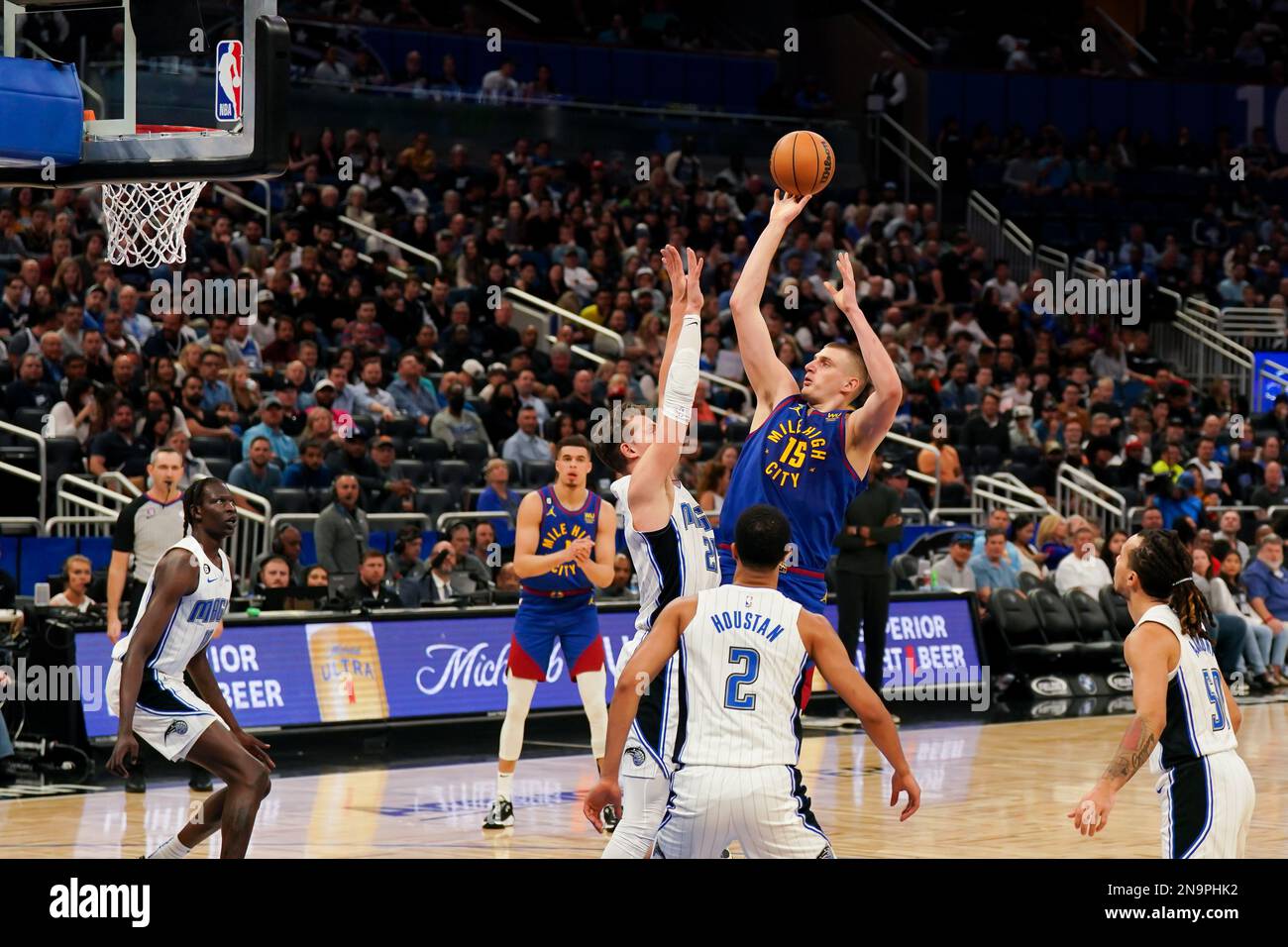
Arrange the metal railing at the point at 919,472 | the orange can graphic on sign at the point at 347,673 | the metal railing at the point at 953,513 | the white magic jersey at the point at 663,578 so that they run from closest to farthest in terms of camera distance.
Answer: the white magic jersey at the point at 663,578
the orange can graphic on sign at the point at 347,673
the metal railing at the point at 953,513
the metal railing at the point at 919,472

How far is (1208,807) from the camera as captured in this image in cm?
570

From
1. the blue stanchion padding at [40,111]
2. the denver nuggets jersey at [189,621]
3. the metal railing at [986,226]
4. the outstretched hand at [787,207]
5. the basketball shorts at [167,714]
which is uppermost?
the metal railing at [986,226]

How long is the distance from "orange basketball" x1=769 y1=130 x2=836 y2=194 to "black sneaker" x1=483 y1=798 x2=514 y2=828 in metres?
3.64

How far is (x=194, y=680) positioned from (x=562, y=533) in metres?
2.67

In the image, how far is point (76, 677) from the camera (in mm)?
11203

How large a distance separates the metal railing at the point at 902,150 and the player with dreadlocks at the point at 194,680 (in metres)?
19.8

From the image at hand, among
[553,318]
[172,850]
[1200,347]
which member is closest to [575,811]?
[172,850]

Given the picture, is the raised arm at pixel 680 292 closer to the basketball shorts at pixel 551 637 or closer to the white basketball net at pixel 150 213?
the basketball shorts at pixel 551 637

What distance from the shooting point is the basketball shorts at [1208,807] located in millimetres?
5688

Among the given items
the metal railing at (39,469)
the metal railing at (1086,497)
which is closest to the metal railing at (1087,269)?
the metal railing at (1086,497)

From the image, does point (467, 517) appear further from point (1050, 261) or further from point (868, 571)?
point (1050, 261)

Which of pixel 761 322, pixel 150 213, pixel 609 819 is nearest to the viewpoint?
pixel 761 322
